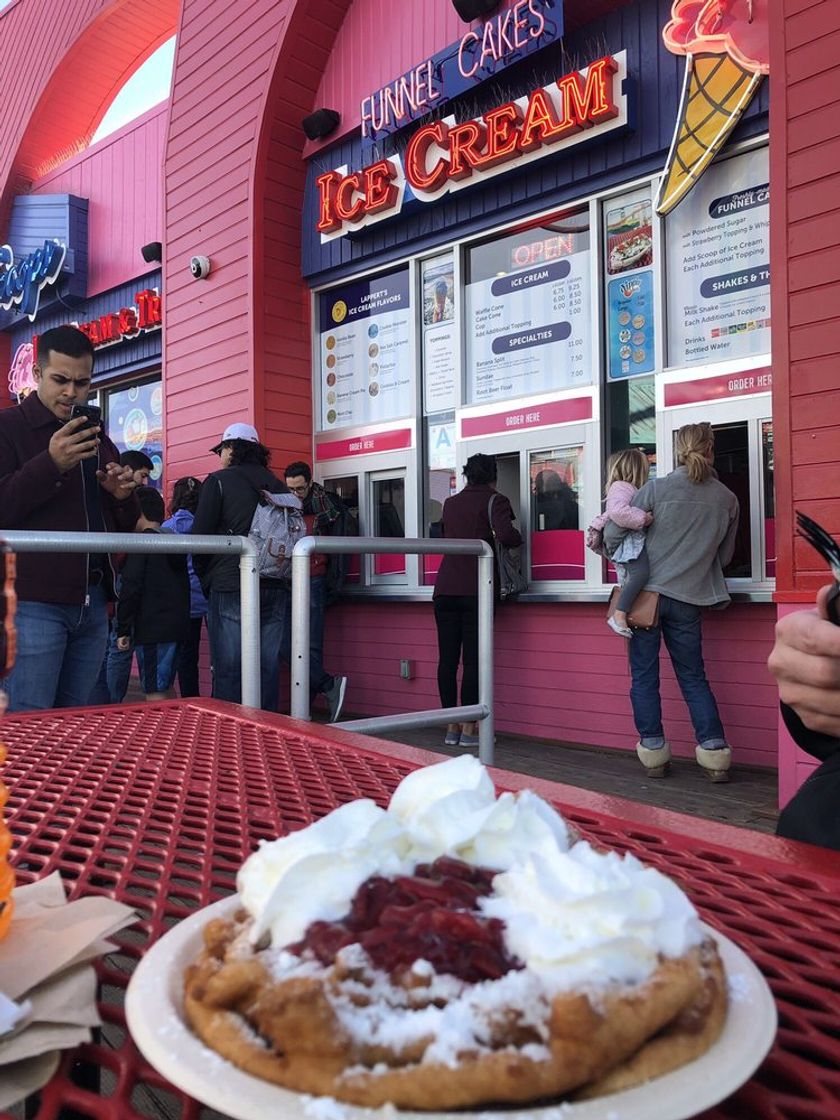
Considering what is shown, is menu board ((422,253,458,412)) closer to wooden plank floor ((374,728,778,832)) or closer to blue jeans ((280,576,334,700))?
blue jeans ((280,576,334,700))

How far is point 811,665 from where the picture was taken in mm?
1282

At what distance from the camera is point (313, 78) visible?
6.87 meters

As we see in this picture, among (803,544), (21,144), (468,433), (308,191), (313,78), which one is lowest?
(803,544)

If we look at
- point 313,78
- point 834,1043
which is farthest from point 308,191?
point 834,1043

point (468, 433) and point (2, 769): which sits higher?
point (468, 433)

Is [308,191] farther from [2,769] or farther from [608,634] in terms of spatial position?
[2,769]

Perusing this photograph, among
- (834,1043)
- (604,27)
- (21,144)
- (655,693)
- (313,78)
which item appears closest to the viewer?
(834,1043)

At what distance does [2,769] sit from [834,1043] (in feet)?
4.03

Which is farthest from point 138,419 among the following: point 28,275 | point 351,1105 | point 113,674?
point 351,1105

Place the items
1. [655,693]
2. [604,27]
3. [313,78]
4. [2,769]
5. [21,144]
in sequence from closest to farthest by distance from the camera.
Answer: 1. [2,769]
2. [655,693]
3. [604,27]
4. [313,78]
5. [21,144]

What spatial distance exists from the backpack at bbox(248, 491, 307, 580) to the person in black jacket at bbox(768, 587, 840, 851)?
3.67 meters

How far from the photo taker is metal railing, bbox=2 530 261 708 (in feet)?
8.09

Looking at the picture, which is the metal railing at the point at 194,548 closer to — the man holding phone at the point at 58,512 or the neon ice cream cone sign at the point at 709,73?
the man holding phone at the point at 58,512

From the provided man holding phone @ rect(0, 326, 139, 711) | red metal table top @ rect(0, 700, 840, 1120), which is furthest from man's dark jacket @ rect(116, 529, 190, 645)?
red metal table top @ rect(0, 700, 840, 1120)
